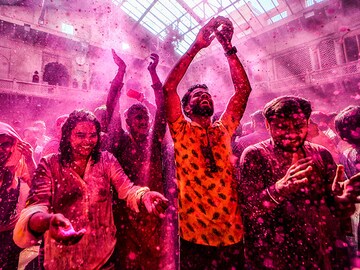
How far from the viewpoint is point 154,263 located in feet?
9.09

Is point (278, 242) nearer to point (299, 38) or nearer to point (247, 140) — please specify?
point (247, 140)

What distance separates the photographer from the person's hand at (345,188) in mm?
1702

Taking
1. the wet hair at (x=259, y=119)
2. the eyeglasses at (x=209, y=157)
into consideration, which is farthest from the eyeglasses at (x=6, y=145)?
the wet hair at (x=259, y=119)

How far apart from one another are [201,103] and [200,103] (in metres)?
0.01

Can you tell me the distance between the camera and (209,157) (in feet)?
7.19

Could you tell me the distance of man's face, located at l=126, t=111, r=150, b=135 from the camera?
3109mm

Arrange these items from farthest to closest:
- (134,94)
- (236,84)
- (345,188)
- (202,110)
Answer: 1. (134,94)
2. (236,84)
3. (202,110)
4. (345,188)

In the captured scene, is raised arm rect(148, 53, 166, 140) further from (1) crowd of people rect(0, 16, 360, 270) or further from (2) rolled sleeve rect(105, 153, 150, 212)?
(2) rolled sleeve rect(105, 153, 150, 212)

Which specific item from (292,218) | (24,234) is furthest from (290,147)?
(24,234)

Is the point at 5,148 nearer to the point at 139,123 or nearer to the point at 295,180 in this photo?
the point at 139,123

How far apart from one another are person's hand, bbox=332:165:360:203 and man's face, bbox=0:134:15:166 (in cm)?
339

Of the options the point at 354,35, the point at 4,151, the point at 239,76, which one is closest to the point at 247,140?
the point at 239,76

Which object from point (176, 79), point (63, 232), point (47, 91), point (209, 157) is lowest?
point (63, 232)

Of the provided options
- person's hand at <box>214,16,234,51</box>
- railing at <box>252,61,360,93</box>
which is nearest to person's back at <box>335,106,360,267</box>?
person's hand at <box>214,16,234,51</box>
